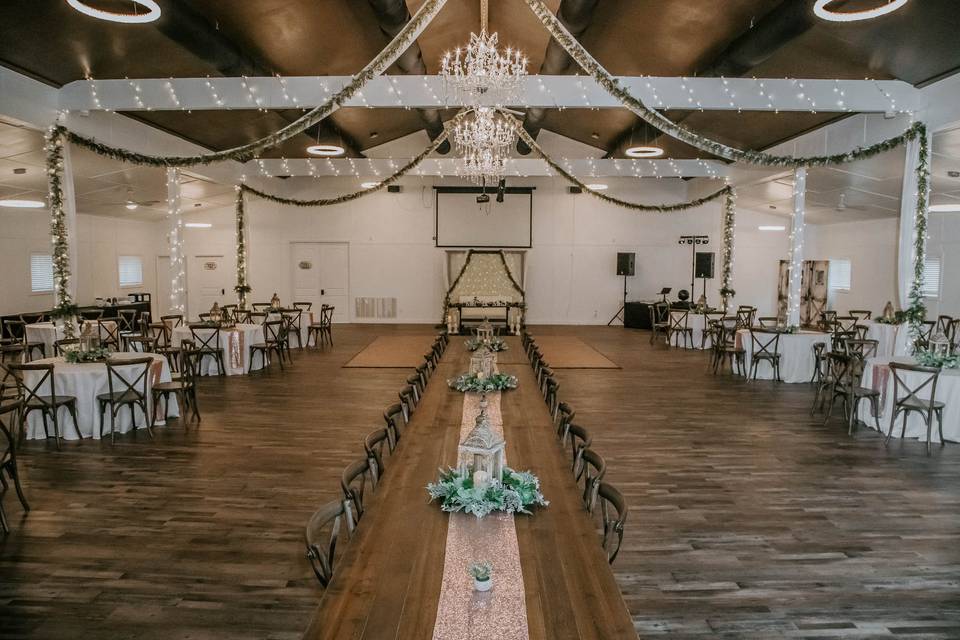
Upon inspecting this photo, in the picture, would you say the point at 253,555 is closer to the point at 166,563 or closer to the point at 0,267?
the point at 166,563

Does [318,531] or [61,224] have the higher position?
[61,224]

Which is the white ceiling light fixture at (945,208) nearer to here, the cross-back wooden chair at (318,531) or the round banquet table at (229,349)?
the cross-back wooden chair at (318,531)

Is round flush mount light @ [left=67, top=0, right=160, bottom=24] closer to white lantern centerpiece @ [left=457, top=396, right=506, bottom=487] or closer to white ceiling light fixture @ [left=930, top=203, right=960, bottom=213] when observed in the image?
white lantern centerpiece @ [left=457, top=396, right=506, bottom=487]

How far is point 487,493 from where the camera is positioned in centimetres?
250

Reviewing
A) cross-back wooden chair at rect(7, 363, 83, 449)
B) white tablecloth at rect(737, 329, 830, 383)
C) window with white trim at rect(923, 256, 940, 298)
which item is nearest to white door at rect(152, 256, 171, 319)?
Result: cross-back wooden chair at rect(7, 363, 83, 449)

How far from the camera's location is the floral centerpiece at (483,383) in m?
4.60

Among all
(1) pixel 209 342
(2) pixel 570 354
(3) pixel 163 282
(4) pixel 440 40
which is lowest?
(2) pixel 570 354

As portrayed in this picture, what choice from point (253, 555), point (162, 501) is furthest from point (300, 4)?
point (253, 555)

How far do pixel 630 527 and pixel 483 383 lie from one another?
1.50 metres

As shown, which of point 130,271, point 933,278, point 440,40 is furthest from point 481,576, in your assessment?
point 130,271

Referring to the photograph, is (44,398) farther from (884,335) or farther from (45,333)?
(884,335)

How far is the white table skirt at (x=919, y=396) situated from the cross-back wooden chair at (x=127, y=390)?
7733 millimetres

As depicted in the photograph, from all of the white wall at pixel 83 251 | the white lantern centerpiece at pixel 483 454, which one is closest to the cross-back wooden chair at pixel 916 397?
the white lantern centerpiece at pixel 483 454

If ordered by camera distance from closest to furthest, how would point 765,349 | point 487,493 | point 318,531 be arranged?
point 318,531 → point 487,493 → point 765,349
